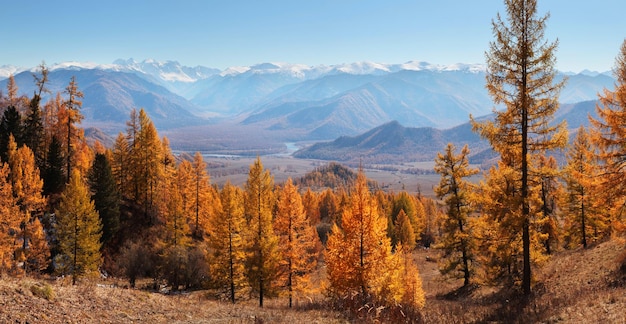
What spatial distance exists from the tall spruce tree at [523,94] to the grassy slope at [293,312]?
13.1 feet

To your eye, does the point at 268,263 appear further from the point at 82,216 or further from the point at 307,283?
the point at 82,216

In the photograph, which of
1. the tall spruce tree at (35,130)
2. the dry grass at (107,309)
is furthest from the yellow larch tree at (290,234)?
the tall spruce tree at (35,130)

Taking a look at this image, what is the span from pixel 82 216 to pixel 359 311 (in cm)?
3043

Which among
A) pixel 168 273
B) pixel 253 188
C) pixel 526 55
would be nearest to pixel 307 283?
pixel 253 188

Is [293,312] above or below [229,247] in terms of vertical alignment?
above

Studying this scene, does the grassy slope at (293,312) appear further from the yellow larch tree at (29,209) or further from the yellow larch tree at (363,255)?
the yellow larch tree at (29,209)

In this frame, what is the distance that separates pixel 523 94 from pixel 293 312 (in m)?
15.4

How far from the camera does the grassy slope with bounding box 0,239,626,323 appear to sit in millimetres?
13258

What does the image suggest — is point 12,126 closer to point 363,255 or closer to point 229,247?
point 229,247

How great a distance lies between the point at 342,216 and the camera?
84.9 ft

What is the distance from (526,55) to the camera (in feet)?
58.2

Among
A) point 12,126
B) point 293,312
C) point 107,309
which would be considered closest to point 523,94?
point 293,312

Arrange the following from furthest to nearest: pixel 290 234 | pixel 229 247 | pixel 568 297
Result: 1. pixel 229 247
2. pixel 290 234
3. pixel 568 297

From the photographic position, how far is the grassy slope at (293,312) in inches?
522
